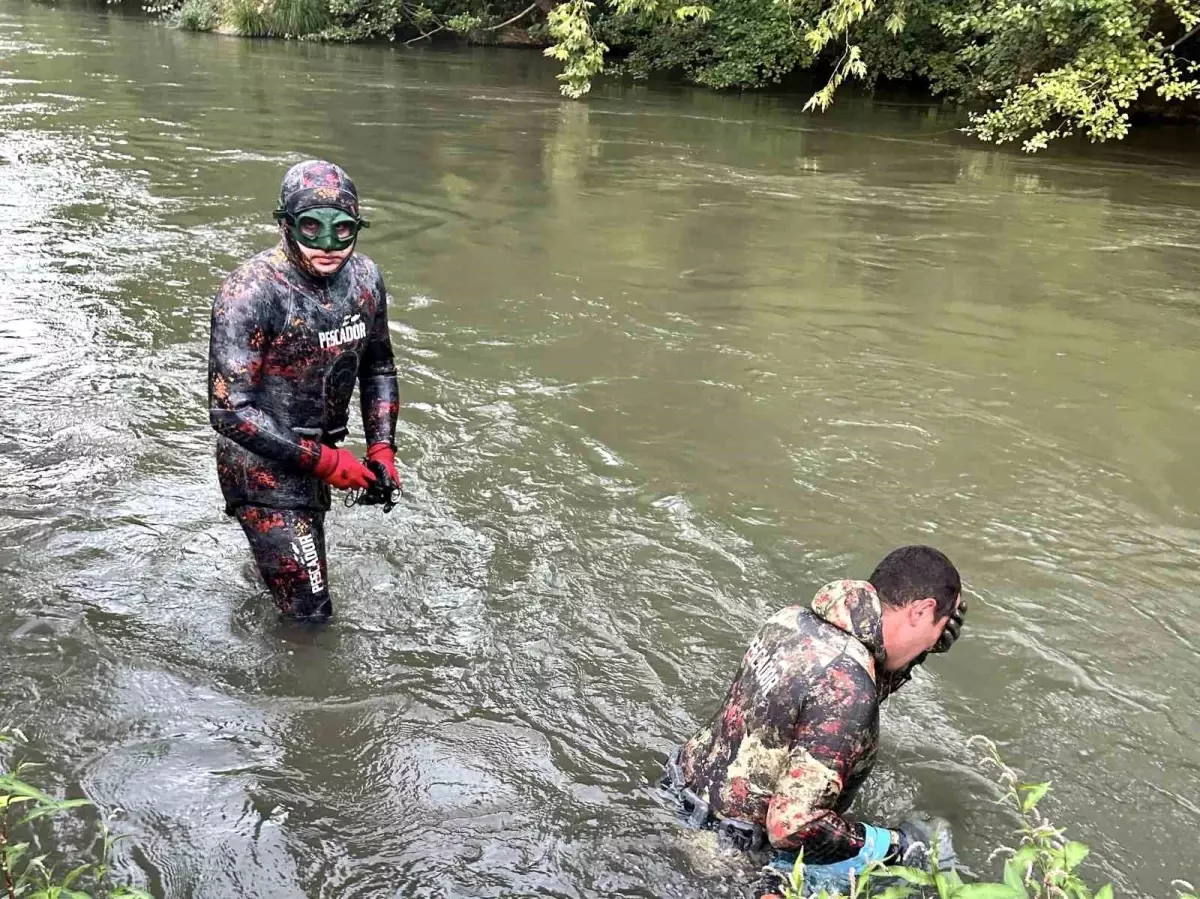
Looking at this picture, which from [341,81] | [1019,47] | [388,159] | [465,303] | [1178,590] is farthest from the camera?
[341,81]

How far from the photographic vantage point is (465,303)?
28.8 feet

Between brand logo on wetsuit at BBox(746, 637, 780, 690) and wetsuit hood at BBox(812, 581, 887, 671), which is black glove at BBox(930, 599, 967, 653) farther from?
brand logo on wetsuit at BBox(746, 637, 780, 690)

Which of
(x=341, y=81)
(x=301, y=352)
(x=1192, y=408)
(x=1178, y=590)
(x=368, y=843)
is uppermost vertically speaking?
(x=341, y=81)

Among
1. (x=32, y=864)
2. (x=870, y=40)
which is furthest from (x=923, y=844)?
(x=870, y=40)

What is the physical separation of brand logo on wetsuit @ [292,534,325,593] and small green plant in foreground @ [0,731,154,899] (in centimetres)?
116

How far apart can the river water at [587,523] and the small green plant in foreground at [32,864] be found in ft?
0.46

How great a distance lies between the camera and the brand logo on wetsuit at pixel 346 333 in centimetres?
392

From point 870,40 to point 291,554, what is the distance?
21374 mm

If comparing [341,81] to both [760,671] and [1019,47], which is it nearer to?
[1019,47]

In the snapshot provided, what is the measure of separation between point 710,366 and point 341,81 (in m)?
18.5

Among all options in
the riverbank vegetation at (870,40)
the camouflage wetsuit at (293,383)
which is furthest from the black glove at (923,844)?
the riverbank vegetation at (870,40)

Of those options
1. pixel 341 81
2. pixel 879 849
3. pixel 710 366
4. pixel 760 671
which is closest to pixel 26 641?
pixel 760 671

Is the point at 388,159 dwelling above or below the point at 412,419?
above

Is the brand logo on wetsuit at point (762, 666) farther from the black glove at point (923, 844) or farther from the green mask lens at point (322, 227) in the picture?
the green mask lens at point (322, 227)
